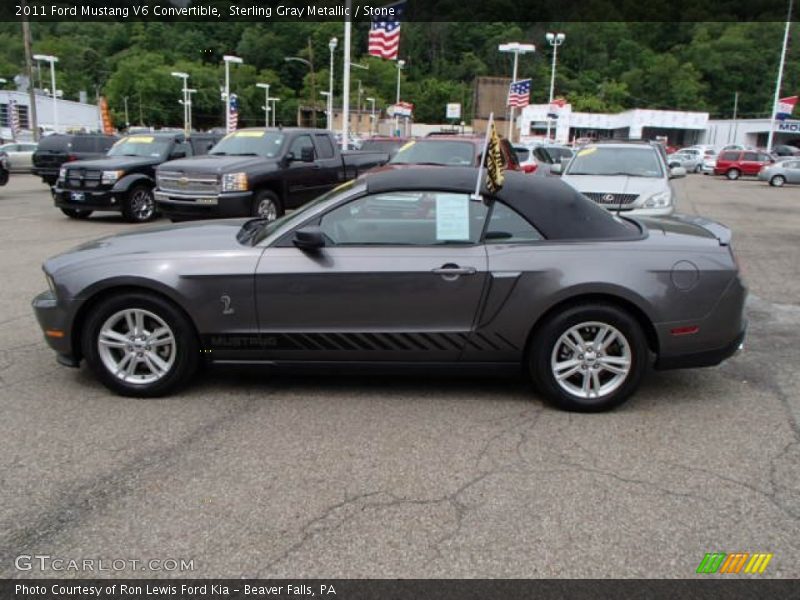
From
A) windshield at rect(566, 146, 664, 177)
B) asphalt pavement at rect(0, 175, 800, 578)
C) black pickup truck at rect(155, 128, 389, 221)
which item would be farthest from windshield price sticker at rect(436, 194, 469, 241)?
windshield at rect(566, 146, 664, 177)

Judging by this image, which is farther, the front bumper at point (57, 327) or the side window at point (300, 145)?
the side window at point (300, 145)

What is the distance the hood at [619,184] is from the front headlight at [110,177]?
8.77 m

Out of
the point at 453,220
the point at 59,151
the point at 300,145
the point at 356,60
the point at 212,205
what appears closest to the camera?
the point at 453,220

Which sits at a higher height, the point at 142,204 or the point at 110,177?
the point at 110,177

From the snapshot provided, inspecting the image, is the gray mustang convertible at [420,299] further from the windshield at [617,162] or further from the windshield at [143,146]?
the windshield at [143,146]

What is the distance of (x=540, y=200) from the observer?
4812 millimetres

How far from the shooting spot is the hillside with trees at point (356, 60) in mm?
105125

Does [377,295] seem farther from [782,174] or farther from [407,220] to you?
[782,174]

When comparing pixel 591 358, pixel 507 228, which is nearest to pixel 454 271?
pixel 507 228

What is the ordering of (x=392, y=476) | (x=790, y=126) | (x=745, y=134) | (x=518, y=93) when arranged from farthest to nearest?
(x=745, y=134) < (x=790, y=126) < (x=518, y=93) < (x=392, y=476)

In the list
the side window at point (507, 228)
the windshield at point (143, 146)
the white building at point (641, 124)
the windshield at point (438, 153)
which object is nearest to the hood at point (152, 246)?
the side window at point (507, 228)

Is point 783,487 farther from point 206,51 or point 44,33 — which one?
point 44,33

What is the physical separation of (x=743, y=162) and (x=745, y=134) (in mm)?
44124

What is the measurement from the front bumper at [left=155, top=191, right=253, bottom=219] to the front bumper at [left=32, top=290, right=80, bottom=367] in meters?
7.18
